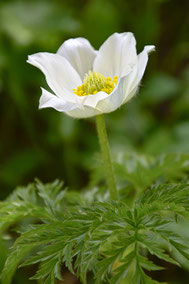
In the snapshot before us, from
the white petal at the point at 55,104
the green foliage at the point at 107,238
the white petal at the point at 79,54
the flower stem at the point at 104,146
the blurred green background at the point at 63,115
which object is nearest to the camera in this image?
the green foliage at the point at 107,238

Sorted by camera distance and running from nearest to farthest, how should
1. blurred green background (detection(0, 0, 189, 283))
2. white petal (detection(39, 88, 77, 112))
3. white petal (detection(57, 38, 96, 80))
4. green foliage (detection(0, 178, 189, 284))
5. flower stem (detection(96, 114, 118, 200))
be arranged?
1. green foliage (detection(0, 178, 189, 284))
2. white petal (detection(39, 88, 77, 112))
3. flower stem (detection(96, 114, 118, 200))
4. white petal (detection(57, 38, 96, 80))
5. blurred green background (detection(0, 0, 189, 283))

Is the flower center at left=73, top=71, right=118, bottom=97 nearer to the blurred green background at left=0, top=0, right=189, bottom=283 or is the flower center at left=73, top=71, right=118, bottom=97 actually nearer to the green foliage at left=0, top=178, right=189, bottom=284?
the green foliage at left=0, top=178, right=189, bottom=284

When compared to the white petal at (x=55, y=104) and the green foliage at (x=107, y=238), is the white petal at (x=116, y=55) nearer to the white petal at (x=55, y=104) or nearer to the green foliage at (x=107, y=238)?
the white petal at (x=55, y=104)

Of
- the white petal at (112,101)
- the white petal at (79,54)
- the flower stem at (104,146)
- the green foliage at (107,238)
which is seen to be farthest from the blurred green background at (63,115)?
the green foliage at (107,238)

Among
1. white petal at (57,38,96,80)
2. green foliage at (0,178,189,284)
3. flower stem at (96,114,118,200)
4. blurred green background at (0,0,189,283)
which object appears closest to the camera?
green foliage at (0,178,189,284)

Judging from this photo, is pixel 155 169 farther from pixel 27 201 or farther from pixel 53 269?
pixel 53 269

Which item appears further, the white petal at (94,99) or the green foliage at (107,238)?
the white petal at (94,99)

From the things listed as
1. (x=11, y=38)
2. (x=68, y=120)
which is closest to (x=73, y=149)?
(x=68, y=120)

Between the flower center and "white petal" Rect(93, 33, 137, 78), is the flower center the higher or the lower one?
the lower one

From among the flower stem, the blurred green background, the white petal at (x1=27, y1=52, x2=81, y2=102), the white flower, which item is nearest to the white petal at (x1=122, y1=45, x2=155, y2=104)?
the white flower
